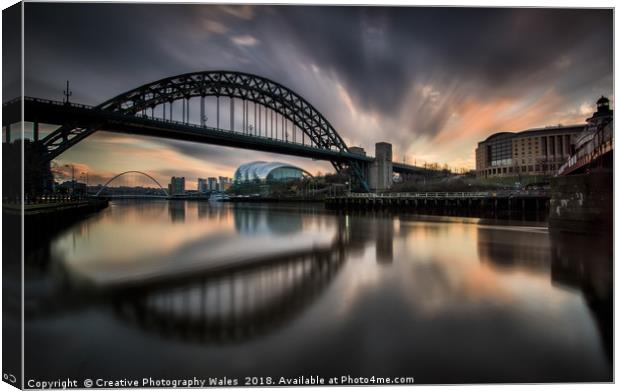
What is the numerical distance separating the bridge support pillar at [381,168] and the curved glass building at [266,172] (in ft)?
129

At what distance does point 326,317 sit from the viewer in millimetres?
3160

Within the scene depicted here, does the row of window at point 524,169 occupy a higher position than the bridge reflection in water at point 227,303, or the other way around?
the row of window at point 524,169

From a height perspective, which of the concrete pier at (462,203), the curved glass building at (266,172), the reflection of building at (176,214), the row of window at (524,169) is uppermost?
the curved glass building at (266,172)

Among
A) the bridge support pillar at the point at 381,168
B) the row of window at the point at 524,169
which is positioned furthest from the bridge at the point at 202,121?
the row of window at the point at 524,169

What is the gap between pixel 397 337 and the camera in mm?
2822

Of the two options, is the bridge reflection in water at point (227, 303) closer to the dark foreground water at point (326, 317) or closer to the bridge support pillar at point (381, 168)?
the dark foreground water at point (326, 317)

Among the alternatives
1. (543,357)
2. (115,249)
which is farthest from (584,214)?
(115,249)

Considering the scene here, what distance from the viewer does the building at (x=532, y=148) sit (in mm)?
6414

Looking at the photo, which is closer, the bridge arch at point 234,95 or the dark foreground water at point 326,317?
the dark foreground water at point 326,317

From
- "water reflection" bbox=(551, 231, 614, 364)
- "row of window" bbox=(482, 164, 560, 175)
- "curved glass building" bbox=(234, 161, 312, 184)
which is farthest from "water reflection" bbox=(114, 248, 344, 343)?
"curved glass building" bbox=(234, 161, 312, 184)

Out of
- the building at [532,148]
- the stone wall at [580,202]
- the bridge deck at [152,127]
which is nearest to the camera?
the bridge deck at [152,127]

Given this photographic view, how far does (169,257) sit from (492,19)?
6.32m

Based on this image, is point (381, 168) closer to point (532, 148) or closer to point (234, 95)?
point (234, 95)

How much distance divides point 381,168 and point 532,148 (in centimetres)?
1775
